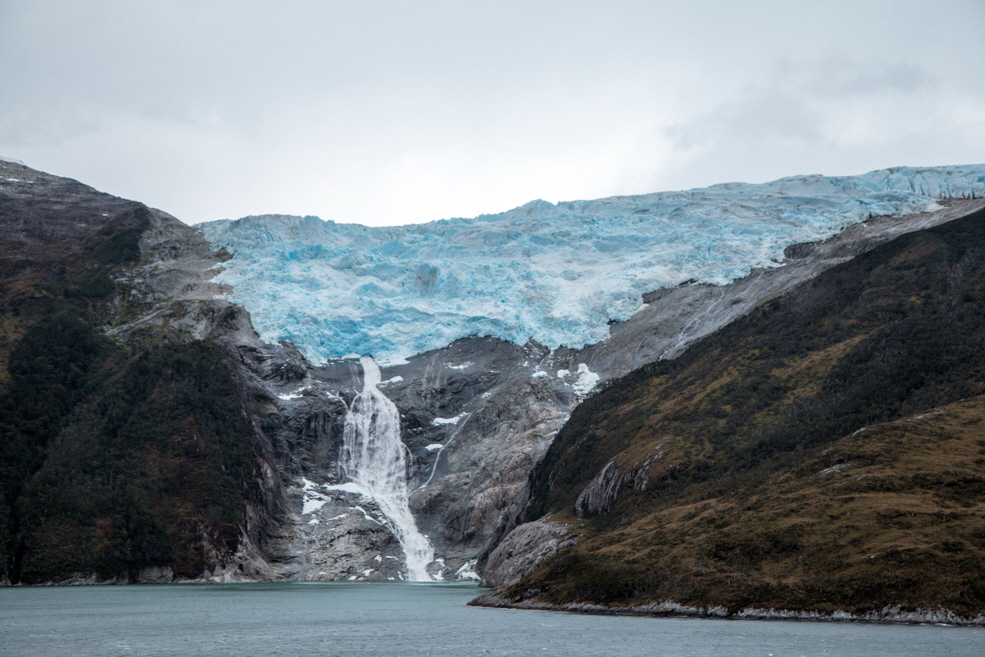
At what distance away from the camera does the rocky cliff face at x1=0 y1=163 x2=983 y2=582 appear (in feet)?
407

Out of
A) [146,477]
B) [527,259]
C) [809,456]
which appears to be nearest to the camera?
[809,456]

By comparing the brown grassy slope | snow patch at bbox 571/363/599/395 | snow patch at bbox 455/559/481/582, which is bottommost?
snow patch at bbox 455/559/481/582

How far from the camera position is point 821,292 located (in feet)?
378

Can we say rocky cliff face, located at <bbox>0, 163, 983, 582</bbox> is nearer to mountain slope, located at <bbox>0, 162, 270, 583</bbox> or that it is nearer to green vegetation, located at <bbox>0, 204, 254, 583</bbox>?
mountain slope, located at <bbox>0, 162, 270, 583</bbox>

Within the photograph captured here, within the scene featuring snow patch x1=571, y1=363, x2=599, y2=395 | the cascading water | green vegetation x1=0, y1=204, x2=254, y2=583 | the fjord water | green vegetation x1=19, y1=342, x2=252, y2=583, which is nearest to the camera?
the fjord water

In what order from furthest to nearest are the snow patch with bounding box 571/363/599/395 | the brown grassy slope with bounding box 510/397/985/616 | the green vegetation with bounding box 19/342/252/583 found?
1. the snow patch with bounding box 571/363/599/395
2. the green vegetation with bounding box 19/342/252/583
3. the brown grassy slope with bounding box 510/397/985/616

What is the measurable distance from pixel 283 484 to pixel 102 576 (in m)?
33.2

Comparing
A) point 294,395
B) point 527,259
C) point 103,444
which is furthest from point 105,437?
point 527,259

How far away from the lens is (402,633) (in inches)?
2131

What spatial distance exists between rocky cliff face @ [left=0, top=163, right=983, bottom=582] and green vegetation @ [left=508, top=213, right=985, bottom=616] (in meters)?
15.9

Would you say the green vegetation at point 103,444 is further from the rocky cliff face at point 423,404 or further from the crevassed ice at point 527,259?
the crevassed ice at point 527,259

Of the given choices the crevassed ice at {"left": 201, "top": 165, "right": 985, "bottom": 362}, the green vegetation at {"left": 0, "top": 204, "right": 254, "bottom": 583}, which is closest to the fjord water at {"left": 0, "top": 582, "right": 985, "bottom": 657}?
the green vegetation at {"left": 0, "top": 204, "right": 254, "bottom": 583}

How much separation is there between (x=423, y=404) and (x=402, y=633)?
92.9m

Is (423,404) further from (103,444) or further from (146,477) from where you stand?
(103,444)
